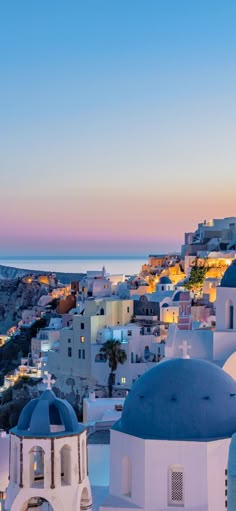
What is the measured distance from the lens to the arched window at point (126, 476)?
1327 cm

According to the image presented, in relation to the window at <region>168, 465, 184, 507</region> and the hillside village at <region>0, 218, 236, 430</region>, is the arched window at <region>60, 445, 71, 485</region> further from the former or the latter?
the hillside village at <region>0, 218, 236, 430</region>

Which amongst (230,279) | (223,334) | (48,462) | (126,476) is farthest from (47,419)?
(230,279)

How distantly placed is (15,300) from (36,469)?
72867mm

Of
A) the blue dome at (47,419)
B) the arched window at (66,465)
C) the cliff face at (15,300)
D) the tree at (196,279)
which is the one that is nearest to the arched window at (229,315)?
the blue dome at (47,419)

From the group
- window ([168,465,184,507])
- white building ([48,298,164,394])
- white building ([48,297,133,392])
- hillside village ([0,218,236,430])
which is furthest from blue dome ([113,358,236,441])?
white building ([48,297,133,392])

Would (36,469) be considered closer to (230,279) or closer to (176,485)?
(176,485)

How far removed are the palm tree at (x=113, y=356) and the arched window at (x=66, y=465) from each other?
24.7 metres

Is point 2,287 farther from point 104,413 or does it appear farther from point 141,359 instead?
point 104,413

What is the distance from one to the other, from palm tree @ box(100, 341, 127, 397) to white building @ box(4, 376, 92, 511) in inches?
962

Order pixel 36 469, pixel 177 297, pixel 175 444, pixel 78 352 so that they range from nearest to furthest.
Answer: pixel 36 469
pixel 175 444
pixel 78 352
pixel 177 297

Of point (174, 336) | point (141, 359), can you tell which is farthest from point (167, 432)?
point (141, 359)

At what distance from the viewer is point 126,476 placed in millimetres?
13328

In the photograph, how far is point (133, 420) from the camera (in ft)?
43.7

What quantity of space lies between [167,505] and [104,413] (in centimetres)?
1180
